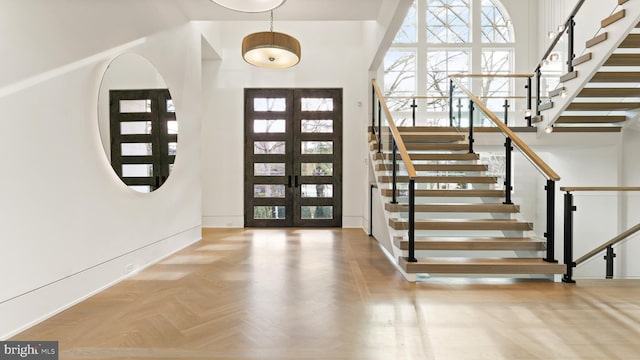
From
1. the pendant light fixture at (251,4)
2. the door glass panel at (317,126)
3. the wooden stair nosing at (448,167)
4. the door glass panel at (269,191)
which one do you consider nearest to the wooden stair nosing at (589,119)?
the wooden stair nosing at (448,167)

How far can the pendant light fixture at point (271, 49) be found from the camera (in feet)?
15.0

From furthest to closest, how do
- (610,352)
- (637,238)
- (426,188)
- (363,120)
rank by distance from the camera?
(363,120) < (426,188) < (637,238) < (610,352)

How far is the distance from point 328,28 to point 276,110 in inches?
87.1

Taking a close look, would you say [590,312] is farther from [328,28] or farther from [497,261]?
[328,28]

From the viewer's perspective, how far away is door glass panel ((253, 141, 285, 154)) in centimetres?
816

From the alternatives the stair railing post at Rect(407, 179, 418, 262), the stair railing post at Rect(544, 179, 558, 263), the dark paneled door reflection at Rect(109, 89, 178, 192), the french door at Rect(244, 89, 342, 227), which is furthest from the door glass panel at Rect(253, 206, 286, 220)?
the stair railing post at Rect(544, 179, 558, 263)

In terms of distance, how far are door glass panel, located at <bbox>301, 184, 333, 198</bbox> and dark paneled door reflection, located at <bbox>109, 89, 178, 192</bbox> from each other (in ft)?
11.3

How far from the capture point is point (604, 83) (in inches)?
207

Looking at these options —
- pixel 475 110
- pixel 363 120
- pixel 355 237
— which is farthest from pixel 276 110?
pixel 475 110

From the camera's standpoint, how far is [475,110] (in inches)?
235

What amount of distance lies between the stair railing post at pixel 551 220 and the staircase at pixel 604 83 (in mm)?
2089

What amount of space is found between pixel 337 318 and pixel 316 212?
5.28 metres

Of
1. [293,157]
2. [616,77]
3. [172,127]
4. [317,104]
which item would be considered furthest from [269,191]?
[616,77]

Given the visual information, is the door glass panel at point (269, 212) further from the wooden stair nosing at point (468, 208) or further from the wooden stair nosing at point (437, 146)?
the wooden stair nosing at point (468, 208)
